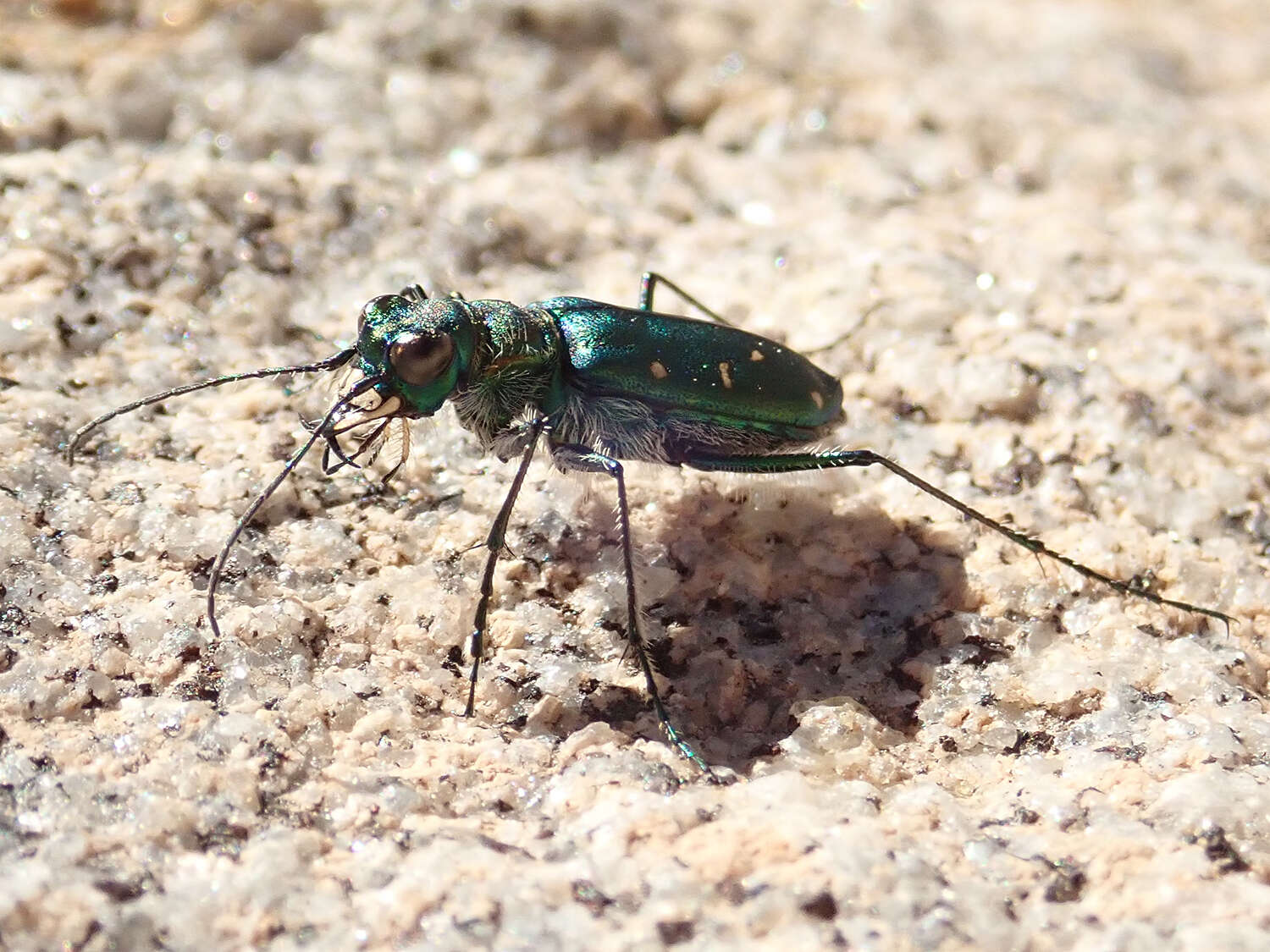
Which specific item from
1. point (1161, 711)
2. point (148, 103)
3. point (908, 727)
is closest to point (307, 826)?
point (908, 727)

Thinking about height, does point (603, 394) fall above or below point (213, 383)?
above

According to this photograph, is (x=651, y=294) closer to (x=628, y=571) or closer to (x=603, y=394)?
(x=603, y=394)

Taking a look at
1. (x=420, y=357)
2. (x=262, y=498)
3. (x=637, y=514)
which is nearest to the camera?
(x=262, y=498)

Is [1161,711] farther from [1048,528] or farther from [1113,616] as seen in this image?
[1048,528]

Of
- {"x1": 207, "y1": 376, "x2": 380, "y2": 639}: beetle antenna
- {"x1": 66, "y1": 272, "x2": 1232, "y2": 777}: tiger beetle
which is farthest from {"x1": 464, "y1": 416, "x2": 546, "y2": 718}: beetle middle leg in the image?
{"x1": 207, "y1": 376, "x2": 380, "y2": 639}: beetle antenna

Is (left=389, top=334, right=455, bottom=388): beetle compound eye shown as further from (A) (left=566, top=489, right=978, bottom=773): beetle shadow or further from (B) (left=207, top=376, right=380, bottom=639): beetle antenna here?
(A) (left=566, top=489, right=978, bottom=773): beetle shadow

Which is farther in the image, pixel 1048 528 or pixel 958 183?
pixel 958 183

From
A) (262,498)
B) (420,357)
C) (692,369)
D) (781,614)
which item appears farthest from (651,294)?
(262,498)

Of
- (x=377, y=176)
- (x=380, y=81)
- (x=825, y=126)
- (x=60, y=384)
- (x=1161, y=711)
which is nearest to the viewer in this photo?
(x=1161, y=711)
